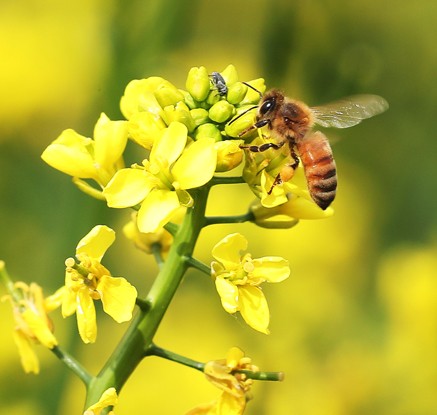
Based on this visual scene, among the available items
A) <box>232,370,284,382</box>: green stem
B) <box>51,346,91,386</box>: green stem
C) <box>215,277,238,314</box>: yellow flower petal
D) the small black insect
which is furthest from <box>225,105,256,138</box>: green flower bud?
<box>51,346,91,386</box>: green stem

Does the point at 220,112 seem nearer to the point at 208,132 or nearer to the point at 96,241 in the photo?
the point at 208,132

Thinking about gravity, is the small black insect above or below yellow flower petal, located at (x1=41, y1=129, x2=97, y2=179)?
above

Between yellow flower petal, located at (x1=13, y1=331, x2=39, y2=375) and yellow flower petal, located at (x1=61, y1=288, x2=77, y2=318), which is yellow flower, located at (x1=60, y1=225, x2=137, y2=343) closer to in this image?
yellow flower petal, located at (x1=61, y1=288, x2=77, y2=318)

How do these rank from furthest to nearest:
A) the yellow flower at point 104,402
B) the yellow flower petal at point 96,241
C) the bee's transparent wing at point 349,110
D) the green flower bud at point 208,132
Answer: the bee's transparent wing at point 349,110 < the green flower bud at point 208,132 < the yellow flower petal at point 96,241 < the yellow flower at point 104,402

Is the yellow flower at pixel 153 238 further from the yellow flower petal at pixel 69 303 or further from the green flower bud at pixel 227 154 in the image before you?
the yellow flower petal at pixel 69 303

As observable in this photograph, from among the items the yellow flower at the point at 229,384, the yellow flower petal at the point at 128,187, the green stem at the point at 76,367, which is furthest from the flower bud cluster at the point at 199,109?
the green stem at the point at 76,367

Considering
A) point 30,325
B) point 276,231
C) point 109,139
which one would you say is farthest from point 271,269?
point 276,231
